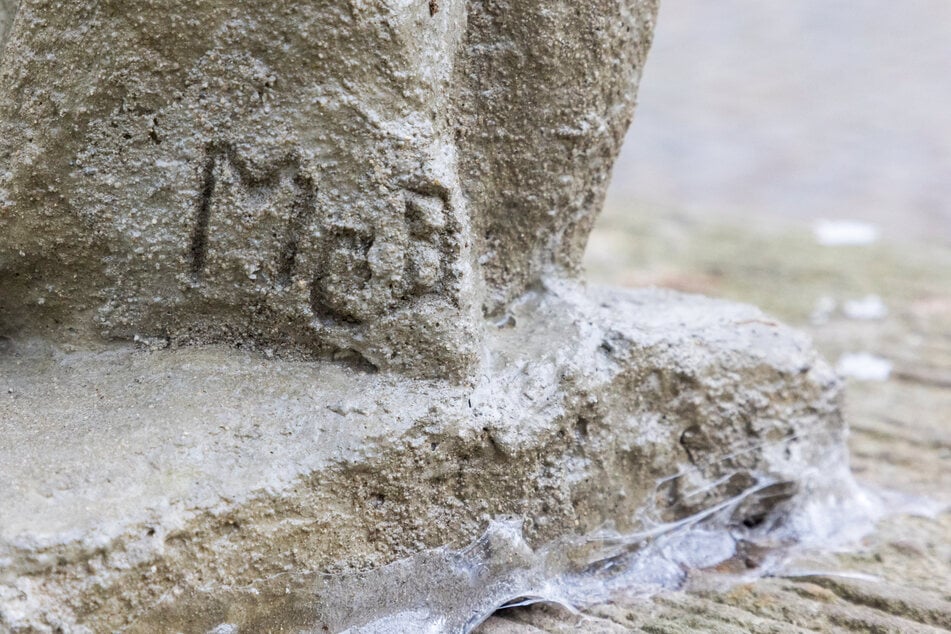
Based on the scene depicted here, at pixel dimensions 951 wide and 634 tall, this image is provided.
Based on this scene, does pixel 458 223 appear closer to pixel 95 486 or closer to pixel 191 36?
pixel 191 36

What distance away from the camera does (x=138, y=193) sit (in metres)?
1.51

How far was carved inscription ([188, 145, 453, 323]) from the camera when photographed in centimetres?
149

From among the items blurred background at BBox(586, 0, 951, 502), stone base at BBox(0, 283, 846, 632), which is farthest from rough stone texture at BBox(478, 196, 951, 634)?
stone base at BBox(0, 283, 846, 632)

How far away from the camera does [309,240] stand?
1509 mm

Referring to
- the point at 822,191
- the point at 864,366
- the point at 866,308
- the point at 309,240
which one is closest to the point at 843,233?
the point at 866,308

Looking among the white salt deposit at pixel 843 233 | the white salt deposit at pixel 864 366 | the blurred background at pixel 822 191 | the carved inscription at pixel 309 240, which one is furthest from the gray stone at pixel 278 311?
the white salt deposit at pixel 843 233

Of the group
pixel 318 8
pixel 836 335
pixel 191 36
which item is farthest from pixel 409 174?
pixel 836 335

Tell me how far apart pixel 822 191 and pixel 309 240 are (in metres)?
5.30

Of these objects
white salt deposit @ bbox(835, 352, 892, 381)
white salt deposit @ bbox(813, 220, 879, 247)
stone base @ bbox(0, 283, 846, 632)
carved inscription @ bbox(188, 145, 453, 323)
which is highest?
white salt deposit @ bbox(813, 220, 879, 247)

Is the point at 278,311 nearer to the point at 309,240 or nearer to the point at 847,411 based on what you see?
the point at 309,240

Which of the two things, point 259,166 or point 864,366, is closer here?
point 259,166

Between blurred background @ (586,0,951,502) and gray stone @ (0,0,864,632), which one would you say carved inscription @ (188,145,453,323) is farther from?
blurred background @ (586,0,951,502)

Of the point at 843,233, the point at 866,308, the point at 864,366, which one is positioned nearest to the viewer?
the point at 864,366

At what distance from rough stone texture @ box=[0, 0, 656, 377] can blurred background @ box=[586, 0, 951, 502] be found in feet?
4.66
